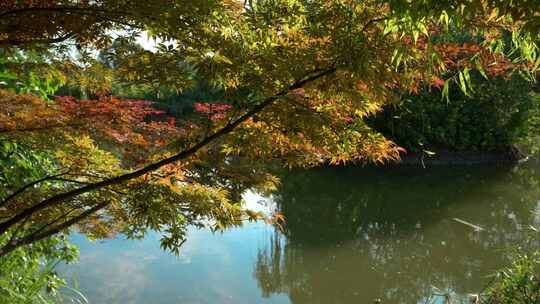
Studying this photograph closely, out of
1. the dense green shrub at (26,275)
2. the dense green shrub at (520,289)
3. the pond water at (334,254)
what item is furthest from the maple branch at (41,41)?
the pond water at (334,254)

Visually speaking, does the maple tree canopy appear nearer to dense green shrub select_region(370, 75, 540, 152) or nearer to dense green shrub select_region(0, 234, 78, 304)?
dense green shrub select_region(0, 234, 78, 304)

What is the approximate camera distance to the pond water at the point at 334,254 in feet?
15.3

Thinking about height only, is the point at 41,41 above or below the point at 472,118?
below

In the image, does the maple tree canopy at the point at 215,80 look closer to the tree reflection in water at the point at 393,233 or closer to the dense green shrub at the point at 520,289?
the dense green shrub at the point at 520,289

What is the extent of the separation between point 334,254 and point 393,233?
1.26 meters

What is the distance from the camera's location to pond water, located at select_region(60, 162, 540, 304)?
4.66 metres

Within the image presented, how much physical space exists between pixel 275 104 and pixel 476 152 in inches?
405

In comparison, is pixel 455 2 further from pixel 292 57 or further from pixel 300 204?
pixel 300 204

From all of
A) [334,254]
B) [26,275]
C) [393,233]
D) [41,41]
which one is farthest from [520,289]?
[393,233]

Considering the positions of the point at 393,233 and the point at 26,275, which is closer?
the point at 26,275

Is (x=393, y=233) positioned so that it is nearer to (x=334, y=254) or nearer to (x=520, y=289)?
(x=334, y=254)

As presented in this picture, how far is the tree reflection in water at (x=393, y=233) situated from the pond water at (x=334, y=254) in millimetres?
14

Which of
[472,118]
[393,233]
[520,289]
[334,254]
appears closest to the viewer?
[520,289]

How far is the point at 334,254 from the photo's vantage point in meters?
5.70
